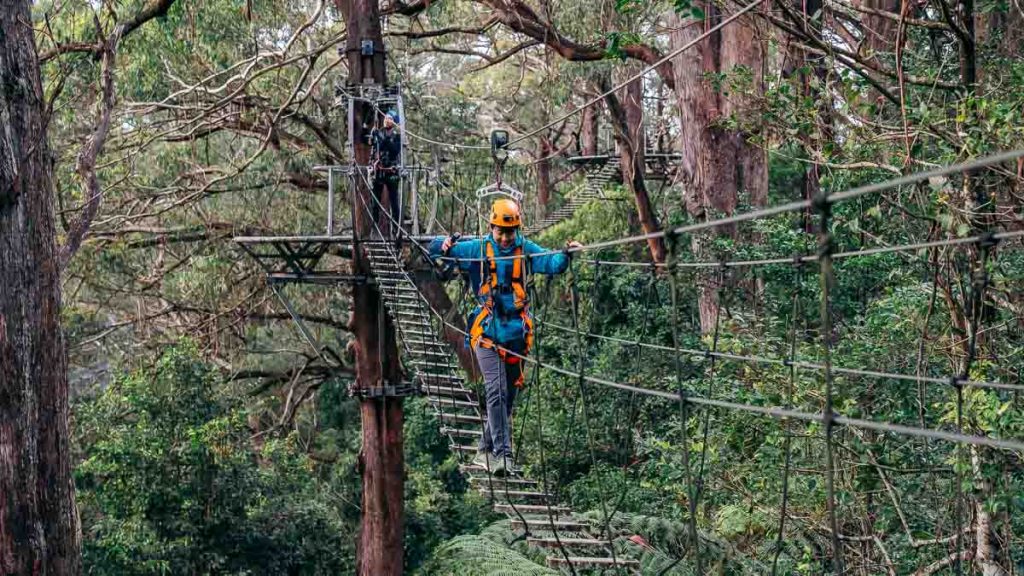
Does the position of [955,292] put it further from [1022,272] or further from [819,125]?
[819,125]

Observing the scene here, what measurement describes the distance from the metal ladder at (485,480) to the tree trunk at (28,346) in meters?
1.98

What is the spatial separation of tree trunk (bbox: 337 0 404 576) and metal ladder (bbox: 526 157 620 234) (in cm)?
384

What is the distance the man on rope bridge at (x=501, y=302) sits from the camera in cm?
537

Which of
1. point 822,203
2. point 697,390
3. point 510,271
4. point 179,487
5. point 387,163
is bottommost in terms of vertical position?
point 179,487

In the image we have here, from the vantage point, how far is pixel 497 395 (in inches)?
219

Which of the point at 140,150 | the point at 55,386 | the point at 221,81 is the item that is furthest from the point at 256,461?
the point at 55,386

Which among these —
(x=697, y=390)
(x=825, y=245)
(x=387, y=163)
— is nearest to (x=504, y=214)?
(x=825, y=245)

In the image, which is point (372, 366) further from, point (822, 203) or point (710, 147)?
point (822, 203)

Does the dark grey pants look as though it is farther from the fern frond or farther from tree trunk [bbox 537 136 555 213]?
tree trunk [bbox 537 136 555 213]

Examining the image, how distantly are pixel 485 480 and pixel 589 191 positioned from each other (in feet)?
26.4

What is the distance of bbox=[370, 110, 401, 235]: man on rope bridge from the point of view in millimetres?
8867

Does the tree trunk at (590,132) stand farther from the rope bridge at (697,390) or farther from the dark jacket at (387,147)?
the dark jacket at (387,147)

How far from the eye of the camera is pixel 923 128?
4996 mm

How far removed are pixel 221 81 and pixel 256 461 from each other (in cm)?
436
